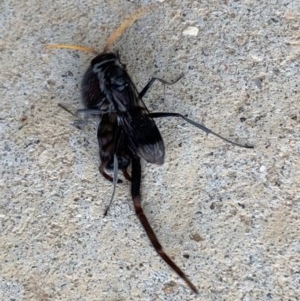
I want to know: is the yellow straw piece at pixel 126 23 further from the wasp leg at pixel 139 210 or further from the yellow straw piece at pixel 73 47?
the wasp leg at pixel 139 210

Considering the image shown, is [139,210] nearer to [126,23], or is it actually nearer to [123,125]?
[123,125]

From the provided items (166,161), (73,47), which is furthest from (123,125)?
(73,47)

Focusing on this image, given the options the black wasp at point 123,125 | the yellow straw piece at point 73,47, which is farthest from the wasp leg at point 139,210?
the yellow straw piece at point 73,47

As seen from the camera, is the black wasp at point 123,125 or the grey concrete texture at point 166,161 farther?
the grey concrete texture at point 166,161

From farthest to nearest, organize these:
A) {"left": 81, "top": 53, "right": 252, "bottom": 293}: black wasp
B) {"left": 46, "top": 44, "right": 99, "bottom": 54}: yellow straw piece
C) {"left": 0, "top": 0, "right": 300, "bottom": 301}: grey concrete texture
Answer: {"left": 46, "top": 44, "right": 99, "bottom": 54}: yellow straw piece → {"left": 0, "top": 0, "right": 300, "bottom": 301}: grey concrete texture → {"left": 81, "top": 53, "right": 252, "bottom": 293}: black wasp

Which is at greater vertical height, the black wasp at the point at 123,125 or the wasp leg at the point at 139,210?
the black wasp at the point at 123,125

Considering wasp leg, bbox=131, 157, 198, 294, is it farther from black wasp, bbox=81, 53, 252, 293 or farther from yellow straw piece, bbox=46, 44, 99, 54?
yellow straw piece, bbox=46, 44, 99, 54

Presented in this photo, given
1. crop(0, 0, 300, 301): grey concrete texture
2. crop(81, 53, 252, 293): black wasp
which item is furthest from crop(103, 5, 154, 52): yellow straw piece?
crop(81, 53, 252, 293): black wasp
